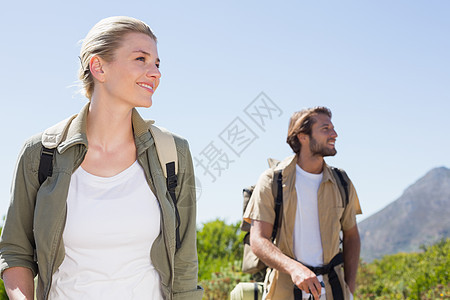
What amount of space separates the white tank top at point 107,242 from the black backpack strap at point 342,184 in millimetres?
2712

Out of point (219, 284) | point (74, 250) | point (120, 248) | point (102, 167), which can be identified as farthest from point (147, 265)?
point (219, 284)

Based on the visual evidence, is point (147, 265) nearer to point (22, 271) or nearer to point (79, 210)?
point (79, 210)

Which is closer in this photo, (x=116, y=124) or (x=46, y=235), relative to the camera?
(x=46, y=235)

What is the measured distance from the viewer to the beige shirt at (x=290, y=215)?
4.65 meters

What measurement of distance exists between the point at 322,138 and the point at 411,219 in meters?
77.2

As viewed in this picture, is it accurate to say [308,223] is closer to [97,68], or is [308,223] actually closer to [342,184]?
[342,184]

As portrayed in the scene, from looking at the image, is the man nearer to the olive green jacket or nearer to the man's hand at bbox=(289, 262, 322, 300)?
the man's hand at bbox=(289, 262, 322, 300)

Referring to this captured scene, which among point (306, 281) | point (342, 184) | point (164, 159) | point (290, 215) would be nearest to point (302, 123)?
point (342, 184)

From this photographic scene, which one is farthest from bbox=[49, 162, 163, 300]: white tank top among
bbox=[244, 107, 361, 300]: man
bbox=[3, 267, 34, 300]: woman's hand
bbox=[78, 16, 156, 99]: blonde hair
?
bbox=[244, 107, 361, 300]: man

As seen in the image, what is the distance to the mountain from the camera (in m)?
71.6

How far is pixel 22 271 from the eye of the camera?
262 cm

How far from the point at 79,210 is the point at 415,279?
8067 millimetres

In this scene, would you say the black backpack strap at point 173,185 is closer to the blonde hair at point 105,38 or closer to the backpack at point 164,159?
the backpack at point 164,159

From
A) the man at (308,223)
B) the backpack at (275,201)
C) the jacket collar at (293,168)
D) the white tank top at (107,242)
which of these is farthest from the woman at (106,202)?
the jacket collar at (293,168)
